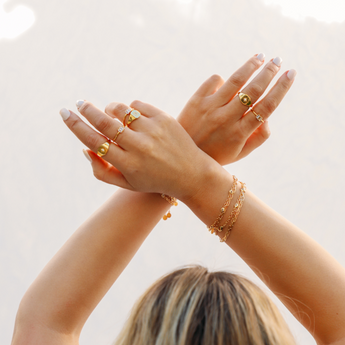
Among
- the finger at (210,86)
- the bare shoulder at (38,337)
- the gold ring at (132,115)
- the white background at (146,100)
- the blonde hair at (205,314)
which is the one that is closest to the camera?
the blonde hair at (205,314)

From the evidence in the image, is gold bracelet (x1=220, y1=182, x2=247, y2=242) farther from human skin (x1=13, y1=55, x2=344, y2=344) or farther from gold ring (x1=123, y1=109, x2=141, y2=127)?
gold ring (x1=123, y1=109, x2=141, y2=127)

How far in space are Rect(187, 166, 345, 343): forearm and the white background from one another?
352mm

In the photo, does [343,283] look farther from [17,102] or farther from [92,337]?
[17,102]

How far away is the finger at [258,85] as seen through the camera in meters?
0.83

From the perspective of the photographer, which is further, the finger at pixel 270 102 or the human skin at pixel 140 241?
the finger at pixel 270 102

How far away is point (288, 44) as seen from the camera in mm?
1136

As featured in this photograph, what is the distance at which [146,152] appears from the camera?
734 millimetres

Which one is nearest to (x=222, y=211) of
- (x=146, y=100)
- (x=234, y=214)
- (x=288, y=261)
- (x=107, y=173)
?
(x=234, y=214)

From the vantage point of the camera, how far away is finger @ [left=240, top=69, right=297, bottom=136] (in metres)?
0.83

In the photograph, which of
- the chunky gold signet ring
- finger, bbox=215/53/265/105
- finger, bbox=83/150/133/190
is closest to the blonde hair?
finger, bbox=83/150/133/190

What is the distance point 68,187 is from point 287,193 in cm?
73

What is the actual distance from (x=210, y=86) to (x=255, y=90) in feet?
0.40

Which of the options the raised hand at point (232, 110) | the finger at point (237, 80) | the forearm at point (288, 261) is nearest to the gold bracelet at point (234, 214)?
the forearm at point (288, 261)

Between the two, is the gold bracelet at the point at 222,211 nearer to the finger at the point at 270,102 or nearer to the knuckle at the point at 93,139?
the finger at the point at 270,102
